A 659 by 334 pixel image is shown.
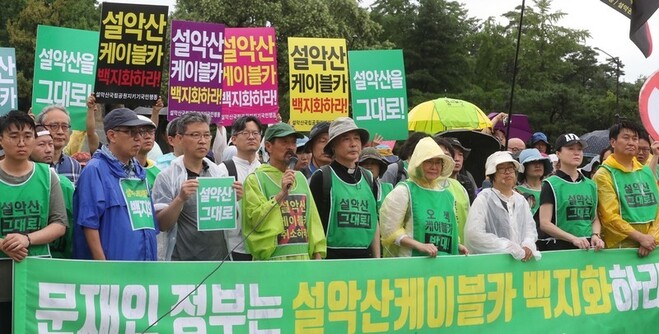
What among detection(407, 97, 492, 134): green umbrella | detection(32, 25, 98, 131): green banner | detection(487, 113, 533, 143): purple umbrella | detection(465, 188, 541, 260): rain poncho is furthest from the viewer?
detection(487, 113, 533, 143): purple umbrella

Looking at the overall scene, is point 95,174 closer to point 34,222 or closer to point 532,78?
point 34,222

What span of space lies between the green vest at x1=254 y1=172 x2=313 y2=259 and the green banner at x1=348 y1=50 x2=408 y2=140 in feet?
12.7

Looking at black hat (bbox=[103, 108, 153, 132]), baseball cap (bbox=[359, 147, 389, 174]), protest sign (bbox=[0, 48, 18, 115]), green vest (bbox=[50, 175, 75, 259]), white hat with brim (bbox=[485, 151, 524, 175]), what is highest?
protest sign (bbox=[0, 48, 18, 115])

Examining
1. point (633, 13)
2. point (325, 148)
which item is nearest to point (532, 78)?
point (633, 13)

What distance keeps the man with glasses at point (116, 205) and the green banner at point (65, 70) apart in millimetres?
2706

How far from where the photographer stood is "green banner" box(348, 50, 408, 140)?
10.3 m

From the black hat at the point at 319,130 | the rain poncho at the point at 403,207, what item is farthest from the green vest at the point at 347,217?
the black hat at the point at 319,130

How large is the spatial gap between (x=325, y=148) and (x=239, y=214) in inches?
35.6

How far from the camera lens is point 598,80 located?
175 feet

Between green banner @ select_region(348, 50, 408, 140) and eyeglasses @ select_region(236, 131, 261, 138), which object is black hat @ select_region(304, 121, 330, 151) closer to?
eyeglasses @ select_region(236, 131, 261, 138)

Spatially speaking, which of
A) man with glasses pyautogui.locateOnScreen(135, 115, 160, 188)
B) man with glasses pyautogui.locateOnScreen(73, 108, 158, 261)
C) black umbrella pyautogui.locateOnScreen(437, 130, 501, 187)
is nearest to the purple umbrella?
black umbrella pyautogui.locateOnScreen(437, 130, 501, 187)

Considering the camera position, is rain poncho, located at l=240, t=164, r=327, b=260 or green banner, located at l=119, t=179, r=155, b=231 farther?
rain poncho, located at l=240, t=164, r=327, b=260

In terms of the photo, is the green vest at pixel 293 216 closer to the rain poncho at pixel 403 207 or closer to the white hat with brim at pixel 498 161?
the rain poncho at pixel 403 207

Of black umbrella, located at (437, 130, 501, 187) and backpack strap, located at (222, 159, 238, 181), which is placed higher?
black umbrella, located at (437, 130, 501, 187)
